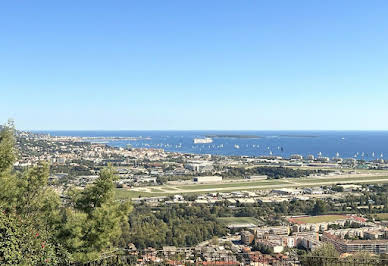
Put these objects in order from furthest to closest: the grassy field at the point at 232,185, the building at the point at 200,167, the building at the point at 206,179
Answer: the building at the point at 200,167
the building at the point at 206,179
the grassy field at the point at 232,185

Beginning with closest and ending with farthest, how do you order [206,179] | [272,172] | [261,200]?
[261,200], [206,179], [272,172]

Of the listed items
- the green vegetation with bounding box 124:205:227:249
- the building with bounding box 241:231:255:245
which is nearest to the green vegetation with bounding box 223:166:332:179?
the green vegetation with bounding box 124:205:227:249

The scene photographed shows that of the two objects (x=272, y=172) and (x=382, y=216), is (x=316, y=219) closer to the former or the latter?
(x=382, y=216)

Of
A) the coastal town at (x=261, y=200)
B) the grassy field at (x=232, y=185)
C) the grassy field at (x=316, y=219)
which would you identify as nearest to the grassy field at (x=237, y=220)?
the coastal town at (x=261, y=200)

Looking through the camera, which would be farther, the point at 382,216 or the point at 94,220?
the point at 382,216

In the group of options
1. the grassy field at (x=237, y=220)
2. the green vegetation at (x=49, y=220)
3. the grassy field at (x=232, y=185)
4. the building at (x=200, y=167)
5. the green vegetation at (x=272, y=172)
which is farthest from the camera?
the building at (x=200, y=167)

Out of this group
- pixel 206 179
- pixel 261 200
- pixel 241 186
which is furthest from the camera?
pixel 206 179

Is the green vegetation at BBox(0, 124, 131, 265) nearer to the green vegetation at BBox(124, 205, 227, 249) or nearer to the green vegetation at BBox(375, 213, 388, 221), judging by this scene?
the green vegetation at BBox(124, 205, 227, 249)

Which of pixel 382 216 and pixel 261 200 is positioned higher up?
pixel 382 216

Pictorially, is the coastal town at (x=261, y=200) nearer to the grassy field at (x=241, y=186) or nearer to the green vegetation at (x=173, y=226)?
the grassy field at (x=241, y=186)

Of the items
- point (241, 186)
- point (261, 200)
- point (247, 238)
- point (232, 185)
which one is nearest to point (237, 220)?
point (261, 200)
